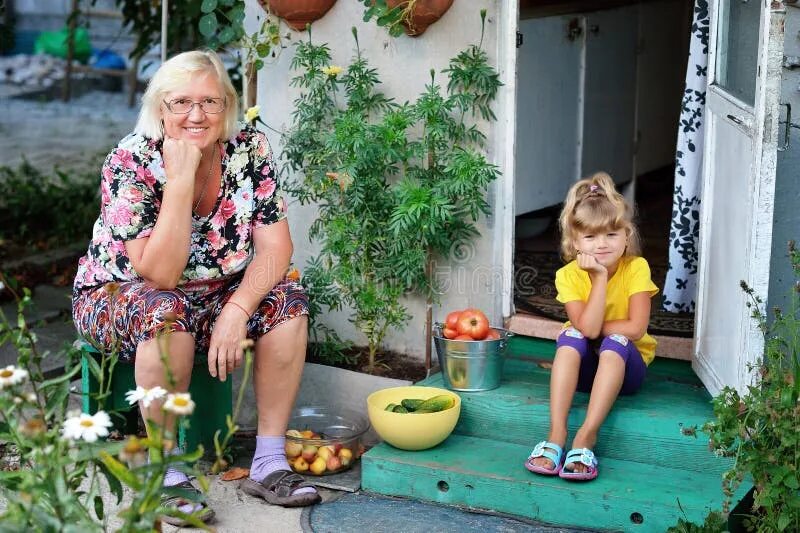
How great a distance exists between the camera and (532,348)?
13.8 feet

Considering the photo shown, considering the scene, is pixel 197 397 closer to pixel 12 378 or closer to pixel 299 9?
pixel 299 9

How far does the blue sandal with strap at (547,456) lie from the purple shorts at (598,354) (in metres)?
0.32

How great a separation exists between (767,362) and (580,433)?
0.62m

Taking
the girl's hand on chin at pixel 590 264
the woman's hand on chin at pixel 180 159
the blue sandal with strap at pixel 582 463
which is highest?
the woman's hand on chin at pixel 180 159

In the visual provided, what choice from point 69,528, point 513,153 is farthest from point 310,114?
point 69,528

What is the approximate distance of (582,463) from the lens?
10.8ft

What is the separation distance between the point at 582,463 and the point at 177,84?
171 centimetres

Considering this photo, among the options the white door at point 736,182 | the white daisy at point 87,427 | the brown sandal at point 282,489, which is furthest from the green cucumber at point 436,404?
the white daisy at point 87,427

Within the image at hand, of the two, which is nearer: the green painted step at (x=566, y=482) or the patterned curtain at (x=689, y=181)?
the green painted step at (x=566, y=482)

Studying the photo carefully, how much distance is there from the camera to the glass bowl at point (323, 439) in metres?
3.66

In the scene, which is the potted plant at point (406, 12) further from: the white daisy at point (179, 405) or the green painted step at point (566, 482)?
the white daisy at point (179, 405)

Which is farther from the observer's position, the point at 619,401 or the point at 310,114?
the point at 310,114

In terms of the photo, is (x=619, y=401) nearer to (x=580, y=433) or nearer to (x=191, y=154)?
(x=580, y=433)
